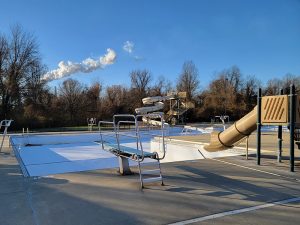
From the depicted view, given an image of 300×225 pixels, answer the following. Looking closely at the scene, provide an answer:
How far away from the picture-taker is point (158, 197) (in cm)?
462

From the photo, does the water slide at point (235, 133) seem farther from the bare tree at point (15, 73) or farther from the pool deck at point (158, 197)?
the bare tree at point (15, 73)

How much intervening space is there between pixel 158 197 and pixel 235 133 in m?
4.74

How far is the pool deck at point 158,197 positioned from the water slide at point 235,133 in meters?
1.69

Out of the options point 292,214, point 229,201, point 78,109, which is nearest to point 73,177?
point 229,201

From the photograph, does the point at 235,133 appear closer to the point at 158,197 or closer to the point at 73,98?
the point at 158,197

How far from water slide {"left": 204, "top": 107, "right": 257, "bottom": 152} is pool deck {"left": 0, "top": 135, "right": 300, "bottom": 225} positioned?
5.53ft

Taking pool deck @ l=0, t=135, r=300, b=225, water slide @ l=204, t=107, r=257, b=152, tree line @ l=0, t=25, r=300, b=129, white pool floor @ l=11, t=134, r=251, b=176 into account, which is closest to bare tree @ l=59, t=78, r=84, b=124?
tree line @ l=0, t=25, r=300, b=129

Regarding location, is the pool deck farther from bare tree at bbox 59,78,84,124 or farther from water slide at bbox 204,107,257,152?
bare tree at bbox 59,78,84,124

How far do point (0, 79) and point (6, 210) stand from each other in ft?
134

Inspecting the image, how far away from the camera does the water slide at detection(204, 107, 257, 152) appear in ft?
27.0

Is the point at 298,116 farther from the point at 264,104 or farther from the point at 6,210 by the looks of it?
the point at 6,210

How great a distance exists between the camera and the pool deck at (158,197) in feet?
12.4

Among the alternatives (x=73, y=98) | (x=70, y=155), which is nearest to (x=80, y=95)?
(x=73, y=98)

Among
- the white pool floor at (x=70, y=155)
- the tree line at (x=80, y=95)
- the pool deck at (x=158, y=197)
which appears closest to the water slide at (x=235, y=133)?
the white pool floor at (x=70, y=155)
